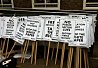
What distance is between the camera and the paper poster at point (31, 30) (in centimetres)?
614

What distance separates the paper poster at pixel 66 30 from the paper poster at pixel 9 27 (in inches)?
66.3

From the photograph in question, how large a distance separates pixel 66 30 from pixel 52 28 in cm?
46

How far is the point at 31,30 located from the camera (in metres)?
6.20

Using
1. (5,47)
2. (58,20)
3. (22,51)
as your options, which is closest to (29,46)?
(22,51)

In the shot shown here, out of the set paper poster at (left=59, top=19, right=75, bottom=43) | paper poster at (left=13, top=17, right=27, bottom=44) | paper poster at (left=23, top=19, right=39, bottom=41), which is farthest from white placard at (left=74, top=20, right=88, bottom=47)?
paper poster at (left=13, top=17, right=27, bottom=44)

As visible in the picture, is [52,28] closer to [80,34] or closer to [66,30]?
[66,30]

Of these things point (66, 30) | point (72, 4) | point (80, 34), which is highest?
point (72, 4)

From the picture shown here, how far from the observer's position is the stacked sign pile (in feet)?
18.4

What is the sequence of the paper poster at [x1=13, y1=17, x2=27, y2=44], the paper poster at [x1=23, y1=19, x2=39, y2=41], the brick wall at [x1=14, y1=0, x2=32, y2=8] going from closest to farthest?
the paper poster at [x1=23, y1=19, x2=39, y2=41] → the paper poster at [x1=13, y1=17, x2=27, y2=44] → the brick wall at [x1=14, y1=0, x2=32, y2=8]

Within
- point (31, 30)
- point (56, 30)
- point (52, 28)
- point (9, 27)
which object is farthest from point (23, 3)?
point (56, 30)

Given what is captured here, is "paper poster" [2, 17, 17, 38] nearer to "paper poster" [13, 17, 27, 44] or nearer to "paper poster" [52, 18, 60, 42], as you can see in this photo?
"paper poster" [13, 17, 27, 44]

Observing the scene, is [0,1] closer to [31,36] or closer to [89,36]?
[31,36]

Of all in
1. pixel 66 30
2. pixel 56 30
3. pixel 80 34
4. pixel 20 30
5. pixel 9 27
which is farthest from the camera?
pixel 9 27

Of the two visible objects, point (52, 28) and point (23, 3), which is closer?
point (52, 28)
